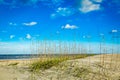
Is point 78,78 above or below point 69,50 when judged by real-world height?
below

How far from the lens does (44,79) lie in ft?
20.8

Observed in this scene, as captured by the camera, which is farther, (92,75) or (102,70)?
(102,70)

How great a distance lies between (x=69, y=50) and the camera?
10492 millimetres

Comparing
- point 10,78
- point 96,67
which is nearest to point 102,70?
point 96,67

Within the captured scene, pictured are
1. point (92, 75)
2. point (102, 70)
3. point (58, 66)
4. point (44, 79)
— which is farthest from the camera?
point (58, 66)

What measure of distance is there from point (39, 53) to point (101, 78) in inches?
176

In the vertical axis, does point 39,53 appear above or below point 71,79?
above

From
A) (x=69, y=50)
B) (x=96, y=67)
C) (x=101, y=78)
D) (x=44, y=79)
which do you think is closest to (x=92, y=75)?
(x=101, y=78)

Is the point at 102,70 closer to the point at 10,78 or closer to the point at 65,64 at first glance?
the point at 65,64

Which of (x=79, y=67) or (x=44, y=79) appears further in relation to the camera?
(x=79, y=67)

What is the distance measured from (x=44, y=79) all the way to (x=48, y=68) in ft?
6.59

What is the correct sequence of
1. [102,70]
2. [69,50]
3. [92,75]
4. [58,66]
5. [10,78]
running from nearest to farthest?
[10,78] → [92,75] → [102,70] → [58,66] → [69,50]

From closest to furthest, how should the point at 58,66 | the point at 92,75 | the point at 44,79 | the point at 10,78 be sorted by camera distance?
the point at 10,78 → the point at 44,79 → the point at 92,75 → the point at 58,66

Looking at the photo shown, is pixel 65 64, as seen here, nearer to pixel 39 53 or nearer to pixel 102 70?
pixel 102 70
